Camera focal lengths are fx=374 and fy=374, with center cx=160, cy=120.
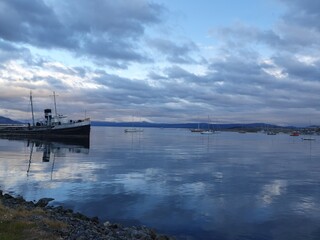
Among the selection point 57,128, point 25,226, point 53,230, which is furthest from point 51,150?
point 53,230

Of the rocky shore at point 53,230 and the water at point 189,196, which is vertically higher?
the rocky shore at point 53,230

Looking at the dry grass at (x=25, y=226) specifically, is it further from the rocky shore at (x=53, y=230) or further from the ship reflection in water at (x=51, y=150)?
the ship reflection in water at (x=51, y=150)

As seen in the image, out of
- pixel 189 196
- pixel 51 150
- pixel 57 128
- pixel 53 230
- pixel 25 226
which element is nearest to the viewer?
pixel 25 226

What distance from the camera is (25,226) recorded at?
1309 centimetres

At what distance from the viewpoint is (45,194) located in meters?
26.5

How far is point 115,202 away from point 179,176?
42.7 ft

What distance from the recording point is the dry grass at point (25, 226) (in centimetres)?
1190

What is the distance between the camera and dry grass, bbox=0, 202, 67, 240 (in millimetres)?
11898

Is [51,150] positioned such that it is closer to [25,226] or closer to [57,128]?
[57,128]

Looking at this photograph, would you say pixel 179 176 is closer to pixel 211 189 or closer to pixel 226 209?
pixel 211 189

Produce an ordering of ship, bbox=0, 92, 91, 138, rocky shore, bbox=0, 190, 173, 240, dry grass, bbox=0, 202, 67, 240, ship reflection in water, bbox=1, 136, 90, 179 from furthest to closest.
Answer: ship, bbox=0, 92, 91, 138
ship reflection in water, bbox=1, 136, 90, 179
rocky shore, bbox=0, 190, 173, 240
dry grass, bbox=0, 202, 67, 240

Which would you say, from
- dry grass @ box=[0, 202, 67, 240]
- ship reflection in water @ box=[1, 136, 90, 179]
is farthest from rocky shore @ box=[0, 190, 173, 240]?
ship reflection in water @ box=[1, 136, 90, 179]

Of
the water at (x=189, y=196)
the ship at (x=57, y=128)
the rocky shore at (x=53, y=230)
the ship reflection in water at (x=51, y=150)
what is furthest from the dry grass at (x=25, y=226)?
the ship at (x=57, y=128)

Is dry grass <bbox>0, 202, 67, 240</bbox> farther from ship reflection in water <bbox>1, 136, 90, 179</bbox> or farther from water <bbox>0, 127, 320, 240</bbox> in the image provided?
ship reflection in water <bbox>1, 136, 90, 179</bbox>
